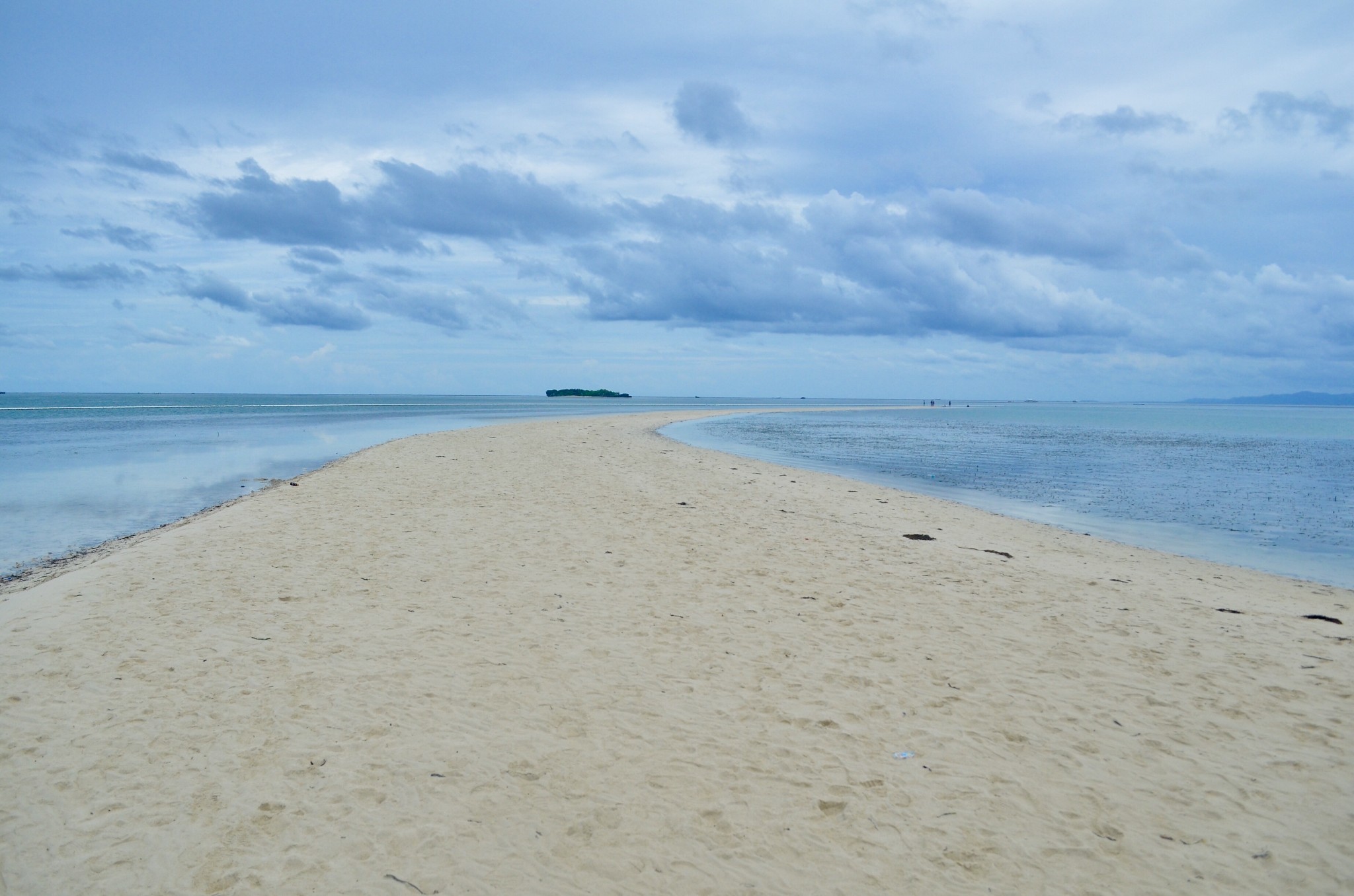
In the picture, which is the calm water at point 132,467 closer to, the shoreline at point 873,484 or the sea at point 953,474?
the sea at point 953,474

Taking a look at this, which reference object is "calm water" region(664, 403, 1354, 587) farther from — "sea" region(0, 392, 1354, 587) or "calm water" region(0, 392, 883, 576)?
"calm water" region(0, 392, 883, 576)

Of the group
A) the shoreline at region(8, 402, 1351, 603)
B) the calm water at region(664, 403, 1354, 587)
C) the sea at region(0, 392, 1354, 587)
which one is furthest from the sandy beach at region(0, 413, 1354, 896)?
the sea at region(0, 392, 1354, 587)

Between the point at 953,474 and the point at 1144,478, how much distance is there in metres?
7.34

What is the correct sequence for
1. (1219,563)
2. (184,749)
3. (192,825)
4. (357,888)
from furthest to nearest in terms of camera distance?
1. (1219,563)
2. (184,749)
3. (192,825)
4. (357,888)

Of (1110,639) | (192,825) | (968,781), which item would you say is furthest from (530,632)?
(1110,639)

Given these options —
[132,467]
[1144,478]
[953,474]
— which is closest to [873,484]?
[953,474]

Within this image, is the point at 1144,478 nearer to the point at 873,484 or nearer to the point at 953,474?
the point at 953,474

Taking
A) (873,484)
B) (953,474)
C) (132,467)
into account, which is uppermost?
(132,467)

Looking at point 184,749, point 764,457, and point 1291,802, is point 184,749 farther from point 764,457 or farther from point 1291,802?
→ point 764,457

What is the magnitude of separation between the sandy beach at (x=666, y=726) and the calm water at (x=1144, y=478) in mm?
4755

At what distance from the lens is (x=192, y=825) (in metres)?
5.10

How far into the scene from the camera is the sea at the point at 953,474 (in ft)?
54.5

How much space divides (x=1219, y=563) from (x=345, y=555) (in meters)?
16.4

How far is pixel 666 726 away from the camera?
6.67m
